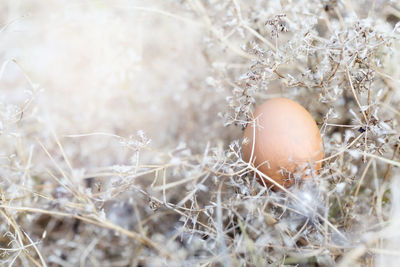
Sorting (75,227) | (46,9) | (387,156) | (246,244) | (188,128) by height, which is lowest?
(75,227)

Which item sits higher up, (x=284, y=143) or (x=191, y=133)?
(x=284, y=143)

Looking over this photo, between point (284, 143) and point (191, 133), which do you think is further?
point (191, 133)

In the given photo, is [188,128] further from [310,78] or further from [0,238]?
[0,238]

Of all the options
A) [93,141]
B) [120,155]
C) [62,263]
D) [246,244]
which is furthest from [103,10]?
[246,244]
